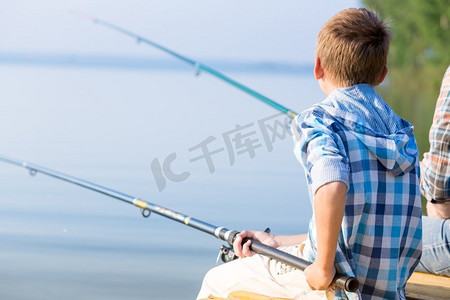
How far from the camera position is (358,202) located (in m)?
2.50

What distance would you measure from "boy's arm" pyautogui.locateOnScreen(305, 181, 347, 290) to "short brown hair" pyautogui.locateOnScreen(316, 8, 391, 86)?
347 mm

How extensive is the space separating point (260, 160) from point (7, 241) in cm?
421

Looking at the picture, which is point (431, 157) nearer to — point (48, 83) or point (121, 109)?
point (121, 109)

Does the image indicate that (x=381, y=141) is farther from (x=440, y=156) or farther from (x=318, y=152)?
(x=440, y=156)

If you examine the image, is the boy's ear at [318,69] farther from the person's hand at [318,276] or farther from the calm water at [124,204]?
the calm water at [124,204]

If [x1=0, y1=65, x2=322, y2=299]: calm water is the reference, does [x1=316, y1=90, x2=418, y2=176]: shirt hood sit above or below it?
below

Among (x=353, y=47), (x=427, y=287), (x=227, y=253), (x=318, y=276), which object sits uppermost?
(x=353, y=47)

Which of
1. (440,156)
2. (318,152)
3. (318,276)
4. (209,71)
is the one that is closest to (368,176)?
(318,152)

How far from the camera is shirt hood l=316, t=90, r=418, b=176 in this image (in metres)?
2.49

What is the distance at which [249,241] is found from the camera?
2910 mm

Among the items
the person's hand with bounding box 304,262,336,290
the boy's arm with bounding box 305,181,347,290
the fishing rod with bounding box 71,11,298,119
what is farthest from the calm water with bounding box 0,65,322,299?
the boy's arm with bounding box 305,181,347,290

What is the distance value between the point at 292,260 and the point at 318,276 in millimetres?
141

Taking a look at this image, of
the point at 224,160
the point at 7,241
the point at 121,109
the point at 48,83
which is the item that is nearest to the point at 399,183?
the point at 7,241

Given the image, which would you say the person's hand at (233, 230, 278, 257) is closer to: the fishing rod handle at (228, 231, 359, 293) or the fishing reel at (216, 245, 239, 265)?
the fishing rod handle at (228, 231, 359, 293)
